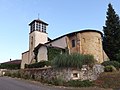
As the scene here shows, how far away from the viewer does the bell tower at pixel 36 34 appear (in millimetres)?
46181

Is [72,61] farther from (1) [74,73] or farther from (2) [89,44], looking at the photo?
(2) [89,44]

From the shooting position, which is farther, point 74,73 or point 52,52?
point 52,52

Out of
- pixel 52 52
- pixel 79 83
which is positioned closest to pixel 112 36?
pixel 52 52

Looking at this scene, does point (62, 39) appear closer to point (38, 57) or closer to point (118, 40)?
point (38, 57)

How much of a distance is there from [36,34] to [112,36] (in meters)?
16.2

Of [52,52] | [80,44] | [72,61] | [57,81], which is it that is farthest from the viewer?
[80,44]

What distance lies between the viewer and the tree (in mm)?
39188

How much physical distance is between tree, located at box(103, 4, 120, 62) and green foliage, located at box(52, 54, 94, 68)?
16159 millimetres

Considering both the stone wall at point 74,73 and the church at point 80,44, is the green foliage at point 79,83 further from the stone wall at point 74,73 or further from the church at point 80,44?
the church at point 80,44

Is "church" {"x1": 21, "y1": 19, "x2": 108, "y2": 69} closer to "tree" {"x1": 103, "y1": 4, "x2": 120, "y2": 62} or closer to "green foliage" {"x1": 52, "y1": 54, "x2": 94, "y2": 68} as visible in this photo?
"tree" {"x1": 103, "y1": 4, "x2": 120, "y2": 62}

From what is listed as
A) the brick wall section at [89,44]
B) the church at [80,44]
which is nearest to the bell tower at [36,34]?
the church at [80,44]

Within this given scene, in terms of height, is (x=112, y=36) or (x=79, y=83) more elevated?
(x=112, y=36)

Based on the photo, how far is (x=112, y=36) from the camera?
4044cm

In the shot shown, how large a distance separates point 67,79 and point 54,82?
1451 millimetres
